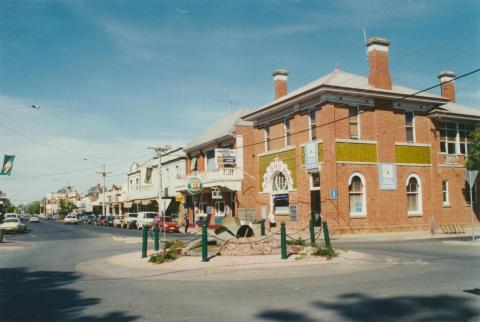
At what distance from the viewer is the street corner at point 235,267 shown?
1218 centimetres

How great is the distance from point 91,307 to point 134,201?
4982 centimetres

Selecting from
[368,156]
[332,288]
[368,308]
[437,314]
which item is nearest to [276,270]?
[332,288]

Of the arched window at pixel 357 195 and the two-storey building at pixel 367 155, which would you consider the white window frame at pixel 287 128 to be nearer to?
the two-storey building at pixel 367 155

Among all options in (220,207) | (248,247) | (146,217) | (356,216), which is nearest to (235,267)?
(248,247)

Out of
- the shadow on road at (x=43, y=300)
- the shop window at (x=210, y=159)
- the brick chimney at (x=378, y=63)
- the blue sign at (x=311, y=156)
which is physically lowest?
the shadow on road at (x=43, y=300)

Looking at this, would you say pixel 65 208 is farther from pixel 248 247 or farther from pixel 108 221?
pixel 248 247

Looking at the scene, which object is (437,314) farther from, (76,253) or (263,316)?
(76,253)

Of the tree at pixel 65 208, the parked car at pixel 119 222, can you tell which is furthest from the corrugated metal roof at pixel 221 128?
the tree at pixel 65 208

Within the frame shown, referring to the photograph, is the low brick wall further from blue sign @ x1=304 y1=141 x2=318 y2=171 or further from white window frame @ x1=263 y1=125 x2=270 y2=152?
white window frame @ x1=263 y1=125 x2=270 y2=152

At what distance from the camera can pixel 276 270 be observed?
1262cm

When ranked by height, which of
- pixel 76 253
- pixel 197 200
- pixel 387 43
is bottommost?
pixel 76 253

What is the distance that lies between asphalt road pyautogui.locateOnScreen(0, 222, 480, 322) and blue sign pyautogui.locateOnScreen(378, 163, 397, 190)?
1484 centimetres

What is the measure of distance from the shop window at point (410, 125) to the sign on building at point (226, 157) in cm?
1246

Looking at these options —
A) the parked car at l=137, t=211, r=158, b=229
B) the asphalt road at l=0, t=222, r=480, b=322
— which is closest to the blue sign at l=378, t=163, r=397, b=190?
the asphalt road at l=0, t=222, r=480, b=322
